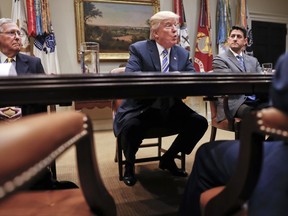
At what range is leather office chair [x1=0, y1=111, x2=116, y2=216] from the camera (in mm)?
386

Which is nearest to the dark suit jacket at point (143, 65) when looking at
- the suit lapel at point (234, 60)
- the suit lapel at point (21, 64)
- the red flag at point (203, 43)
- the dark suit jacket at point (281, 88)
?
the suit lapel at point (234, 60)

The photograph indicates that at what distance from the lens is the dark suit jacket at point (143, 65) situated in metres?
1.97

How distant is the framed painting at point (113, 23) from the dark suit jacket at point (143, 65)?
220cm

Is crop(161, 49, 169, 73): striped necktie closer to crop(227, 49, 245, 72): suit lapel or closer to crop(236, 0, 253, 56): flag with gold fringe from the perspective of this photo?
crop(227, 49, 245, 72): suit lapel

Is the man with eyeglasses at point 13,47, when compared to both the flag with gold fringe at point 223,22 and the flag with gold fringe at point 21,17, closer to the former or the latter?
the flag with gold fringe at point 21,17

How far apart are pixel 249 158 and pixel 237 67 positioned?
81.7 inches

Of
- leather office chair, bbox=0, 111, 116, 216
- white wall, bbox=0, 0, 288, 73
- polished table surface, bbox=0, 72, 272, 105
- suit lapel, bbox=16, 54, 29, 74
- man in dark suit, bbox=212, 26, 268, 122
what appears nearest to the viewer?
leather office chair, bbox=0, 111, 116, 216

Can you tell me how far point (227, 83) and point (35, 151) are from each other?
937 mm

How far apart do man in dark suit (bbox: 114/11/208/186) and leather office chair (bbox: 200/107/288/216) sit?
1.20 metres

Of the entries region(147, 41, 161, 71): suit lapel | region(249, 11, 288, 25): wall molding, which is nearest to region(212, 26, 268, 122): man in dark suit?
region(147, 41, 161, 71): suit lapel

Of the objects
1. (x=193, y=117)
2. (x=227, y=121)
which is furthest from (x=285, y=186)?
(x=227, y=121)

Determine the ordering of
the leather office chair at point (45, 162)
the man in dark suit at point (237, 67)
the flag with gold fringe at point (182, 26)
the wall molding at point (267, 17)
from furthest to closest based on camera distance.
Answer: the wall molding at point (267, 17), the flag with gold fringe at point (182, 26), the man in dark suit at point (237, 67), the leather office chair at point (45, 162)

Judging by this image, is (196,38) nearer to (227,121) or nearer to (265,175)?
(227,121)

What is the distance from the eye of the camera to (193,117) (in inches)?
78.4
